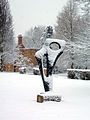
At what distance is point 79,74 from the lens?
15.7m

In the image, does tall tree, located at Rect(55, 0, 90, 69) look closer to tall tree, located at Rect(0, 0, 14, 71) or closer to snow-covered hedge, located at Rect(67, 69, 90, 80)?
tall tree, located at Rect(0, 0, 14, 71)

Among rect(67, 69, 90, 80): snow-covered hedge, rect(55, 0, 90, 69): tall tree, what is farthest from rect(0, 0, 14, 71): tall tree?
rect(67, 69, 90, 80): snow-covered hedge

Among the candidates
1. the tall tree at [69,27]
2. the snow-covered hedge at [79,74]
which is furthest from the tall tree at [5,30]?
the snow-covered hedge at [79,74]

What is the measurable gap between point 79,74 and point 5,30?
481 inches

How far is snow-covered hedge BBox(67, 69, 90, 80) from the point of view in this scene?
600 inches

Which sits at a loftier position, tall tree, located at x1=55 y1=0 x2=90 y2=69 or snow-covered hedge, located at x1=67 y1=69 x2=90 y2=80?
tall tree, located at x1=55 y1=0 x2=90 y2=69

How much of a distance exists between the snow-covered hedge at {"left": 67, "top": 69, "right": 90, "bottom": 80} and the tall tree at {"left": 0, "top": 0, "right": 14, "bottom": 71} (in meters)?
10.1

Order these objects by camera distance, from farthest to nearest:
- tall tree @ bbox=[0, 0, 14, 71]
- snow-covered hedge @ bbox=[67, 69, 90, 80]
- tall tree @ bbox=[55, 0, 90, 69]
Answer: tall tree @ bbox=[0, 0, 14, 71]
tall tree @ bbox=[55, 0, 90, 69]
snow-covered hedge @ bbox=[67, 69, 90, 80]

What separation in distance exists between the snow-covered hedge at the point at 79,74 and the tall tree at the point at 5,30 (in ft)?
33.0

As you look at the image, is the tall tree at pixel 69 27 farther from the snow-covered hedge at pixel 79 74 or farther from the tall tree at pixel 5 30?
the snow-covered hedge at pixel 79 74

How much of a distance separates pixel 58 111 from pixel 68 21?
18.6 meters

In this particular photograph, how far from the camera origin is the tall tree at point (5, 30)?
24.1 meters

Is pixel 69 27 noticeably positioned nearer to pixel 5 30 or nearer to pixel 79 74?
pixel 5 30

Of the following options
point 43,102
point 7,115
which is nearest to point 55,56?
point 43,102
